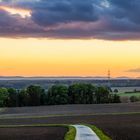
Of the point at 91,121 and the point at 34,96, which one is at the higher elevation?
the point at 34,96

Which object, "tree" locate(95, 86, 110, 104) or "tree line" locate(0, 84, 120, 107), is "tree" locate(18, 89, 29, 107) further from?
"tree" locate(95, 86, 110, 104)

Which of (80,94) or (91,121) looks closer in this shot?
(91,121)

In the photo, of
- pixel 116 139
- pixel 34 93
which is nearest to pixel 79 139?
pixel 116 139

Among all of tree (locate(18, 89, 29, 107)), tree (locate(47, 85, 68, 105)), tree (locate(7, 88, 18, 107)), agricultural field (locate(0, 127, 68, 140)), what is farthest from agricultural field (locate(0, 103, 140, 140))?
tree (locate(18, 89, 29, 107))

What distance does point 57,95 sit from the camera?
14212 centimetres

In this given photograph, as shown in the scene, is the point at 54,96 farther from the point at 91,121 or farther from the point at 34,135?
the point at 34,135

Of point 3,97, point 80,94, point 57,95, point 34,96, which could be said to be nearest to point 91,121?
point 57,95

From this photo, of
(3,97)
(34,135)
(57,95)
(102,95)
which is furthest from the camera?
(102,95)

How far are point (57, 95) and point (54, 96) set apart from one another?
1.52m

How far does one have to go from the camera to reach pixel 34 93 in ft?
464

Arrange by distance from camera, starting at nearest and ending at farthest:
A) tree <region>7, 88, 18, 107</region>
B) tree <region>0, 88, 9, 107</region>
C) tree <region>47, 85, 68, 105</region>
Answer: tree <region>0, 88, 9, 107</region>, tree <region>7, 88, 18, 107</region>, tree <region>47, 85, 68, 105</region>

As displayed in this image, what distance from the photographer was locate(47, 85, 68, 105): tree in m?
142

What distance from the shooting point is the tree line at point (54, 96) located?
142 metres

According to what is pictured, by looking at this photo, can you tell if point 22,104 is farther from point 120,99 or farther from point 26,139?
point 26,139
